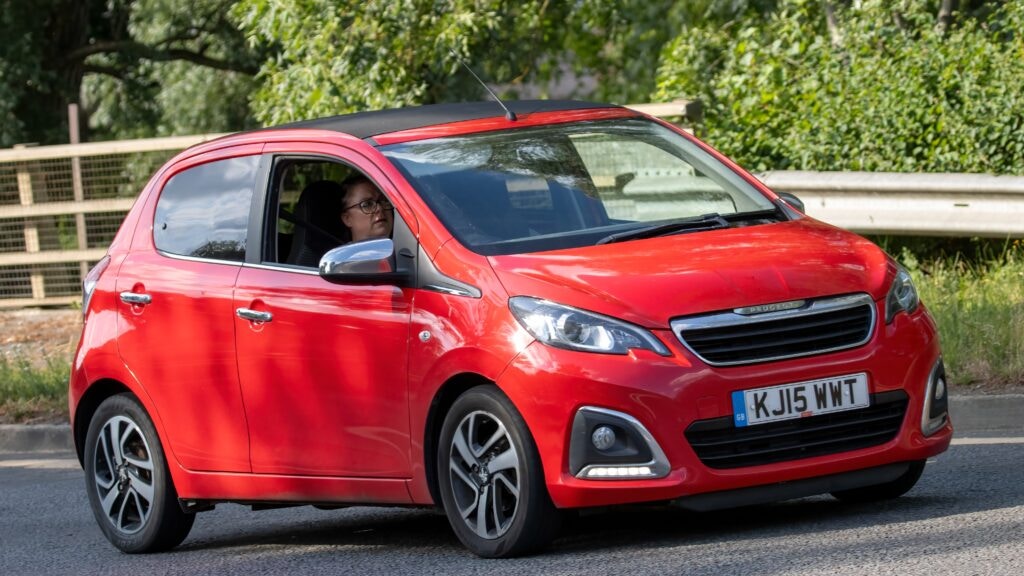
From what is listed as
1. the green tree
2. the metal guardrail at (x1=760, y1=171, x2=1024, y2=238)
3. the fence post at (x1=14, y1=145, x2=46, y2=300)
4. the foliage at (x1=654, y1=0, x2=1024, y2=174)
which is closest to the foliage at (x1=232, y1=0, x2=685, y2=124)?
the fence post at (x1=14, y1=145, x2=46, y2=300)

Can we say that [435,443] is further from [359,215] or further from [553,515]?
[359,215]

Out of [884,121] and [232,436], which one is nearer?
[232,436]

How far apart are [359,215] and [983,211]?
228 inches

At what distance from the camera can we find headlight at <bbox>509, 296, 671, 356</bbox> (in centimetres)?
590

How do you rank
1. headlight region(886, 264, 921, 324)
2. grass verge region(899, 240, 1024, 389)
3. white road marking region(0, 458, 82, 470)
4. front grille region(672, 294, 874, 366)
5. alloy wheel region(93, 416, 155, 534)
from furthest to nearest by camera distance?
white road marking region(0, 458, 82, 470)
grass verge region(899, 240, 1024, 389)
alloy wheel region(93, 416, 155, 534)
headlight region(886, 264, 921, 324)
front grille region(672, 294, 874, 366)

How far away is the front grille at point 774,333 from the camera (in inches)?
233

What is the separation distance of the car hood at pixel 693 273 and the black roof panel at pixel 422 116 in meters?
1.18

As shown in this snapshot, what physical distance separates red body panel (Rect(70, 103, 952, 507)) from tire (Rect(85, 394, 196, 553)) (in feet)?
0.38

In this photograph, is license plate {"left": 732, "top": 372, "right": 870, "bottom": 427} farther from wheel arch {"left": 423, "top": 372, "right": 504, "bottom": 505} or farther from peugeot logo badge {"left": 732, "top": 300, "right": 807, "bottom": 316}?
wheel arch {"left": 423, "top": 372, "right": 504, "bottom": 505}

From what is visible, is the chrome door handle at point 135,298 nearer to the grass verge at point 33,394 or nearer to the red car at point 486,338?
the red car at point 486,338

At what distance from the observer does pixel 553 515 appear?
6.14 metres

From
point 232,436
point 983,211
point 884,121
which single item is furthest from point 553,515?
point 884,121

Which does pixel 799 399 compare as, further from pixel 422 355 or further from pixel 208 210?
pixel 208 210

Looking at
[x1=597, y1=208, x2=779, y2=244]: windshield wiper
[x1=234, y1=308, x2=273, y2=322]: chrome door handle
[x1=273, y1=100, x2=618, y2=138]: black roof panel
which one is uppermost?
[x1=273, y1=100, x2=618, y2=138]: black roof panel
